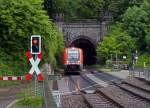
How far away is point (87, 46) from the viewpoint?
387 feet

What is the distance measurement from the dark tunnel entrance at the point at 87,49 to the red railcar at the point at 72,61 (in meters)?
28.1

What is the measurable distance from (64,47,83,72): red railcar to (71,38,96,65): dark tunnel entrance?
92.3 feet

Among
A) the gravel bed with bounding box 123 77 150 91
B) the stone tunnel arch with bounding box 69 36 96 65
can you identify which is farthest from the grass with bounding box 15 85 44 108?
the stone tunnel arch with bounding box 69 36 96 65

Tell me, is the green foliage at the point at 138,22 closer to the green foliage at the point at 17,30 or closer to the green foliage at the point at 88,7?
the green foliage at the point at 88,7

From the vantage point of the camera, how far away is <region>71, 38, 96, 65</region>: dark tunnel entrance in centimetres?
11381

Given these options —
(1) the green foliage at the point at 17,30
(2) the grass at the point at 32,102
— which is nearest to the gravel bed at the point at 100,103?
(2) the grass at the point at 32,102

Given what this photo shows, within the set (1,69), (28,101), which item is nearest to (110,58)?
(1,69)

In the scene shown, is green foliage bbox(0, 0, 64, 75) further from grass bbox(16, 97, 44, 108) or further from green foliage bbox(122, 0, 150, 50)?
green foliage bbox(122, 0, 150, 50)

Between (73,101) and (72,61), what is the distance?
153 feet

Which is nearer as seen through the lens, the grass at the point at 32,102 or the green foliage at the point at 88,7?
the grass at the point at 32,102

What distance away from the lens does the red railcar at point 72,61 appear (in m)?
82.4

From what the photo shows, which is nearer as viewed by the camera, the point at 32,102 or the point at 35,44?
the point at 35,44

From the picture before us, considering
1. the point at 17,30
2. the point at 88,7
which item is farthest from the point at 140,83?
the point at 88,7

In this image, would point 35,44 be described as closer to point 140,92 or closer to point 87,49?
point 140,92
